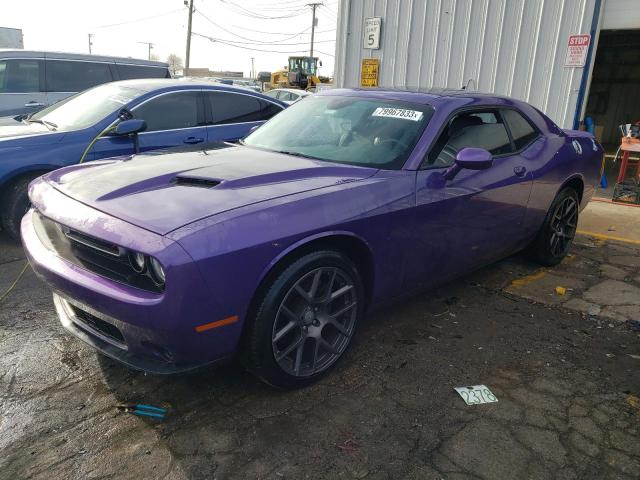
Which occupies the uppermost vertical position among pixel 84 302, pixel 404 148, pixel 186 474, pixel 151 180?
pixel 404 148

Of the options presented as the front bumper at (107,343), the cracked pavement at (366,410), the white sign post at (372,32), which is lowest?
the cracked pavement at (366,410)

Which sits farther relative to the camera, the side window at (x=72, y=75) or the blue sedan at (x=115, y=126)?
the side window at (x=72, y=75)

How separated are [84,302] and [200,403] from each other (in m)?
0.76

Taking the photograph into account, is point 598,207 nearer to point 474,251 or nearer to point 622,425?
point 474,251

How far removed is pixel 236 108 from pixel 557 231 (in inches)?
147

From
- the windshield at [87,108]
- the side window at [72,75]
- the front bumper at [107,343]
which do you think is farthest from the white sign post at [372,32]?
the front bumper at [107,343]

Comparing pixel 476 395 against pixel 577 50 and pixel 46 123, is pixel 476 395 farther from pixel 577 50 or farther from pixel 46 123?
pixel 577 50

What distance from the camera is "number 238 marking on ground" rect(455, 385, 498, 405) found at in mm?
2719

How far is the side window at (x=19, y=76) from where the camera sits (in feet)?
27.4

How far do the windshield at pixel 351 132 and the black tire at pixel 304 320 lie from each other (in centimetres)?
80

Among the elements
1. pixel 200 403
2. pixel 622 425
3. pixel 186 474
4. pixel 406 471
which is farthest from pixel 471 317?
pixel 186 474

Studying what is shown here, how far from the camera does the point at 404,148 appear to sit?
126 inches

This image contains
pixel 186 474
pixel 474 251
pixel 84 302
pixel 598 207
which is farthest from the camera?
pixel 598 207

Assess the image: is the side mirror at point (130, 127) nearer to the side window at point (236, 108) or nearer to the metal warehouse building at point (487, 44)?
the side window at point (236, 108)
